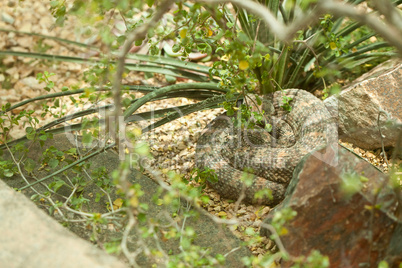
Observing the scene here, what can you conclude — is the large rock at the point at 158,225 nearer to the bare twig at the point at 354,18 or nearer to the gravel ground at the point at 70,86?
the gravel ground at the point at 70,86

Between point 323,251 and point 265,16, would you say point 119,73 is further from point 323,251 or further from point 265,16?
point 323,251

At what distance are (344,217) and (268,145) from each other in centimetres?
130

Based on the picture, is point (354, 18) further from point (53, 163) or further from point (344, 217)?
point (53, 163)

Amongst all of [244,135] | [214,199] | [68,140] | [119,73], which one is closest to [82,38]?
[68,140]

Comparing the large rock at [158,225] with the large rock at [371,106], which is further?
the large rock at [371,106]

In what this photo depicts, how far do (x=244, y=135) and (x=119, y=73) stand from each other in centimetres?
176

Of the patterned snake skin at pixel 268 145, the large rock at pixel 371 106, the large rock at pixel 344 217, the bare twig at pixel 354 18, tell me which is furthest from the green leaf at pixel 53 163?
the large rock at pixel 371 106

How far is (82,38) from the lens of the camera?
455 centimetres

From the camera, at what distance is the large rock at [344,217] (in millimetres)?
1908

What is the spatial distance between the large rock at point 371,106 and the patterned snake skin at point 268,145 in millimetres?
154

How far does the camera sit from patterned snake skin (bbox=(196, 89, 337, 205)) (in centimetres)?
286

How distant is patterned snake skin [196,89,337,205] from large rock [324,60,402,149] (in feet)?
0.51

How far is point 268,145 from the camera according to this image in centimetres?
320

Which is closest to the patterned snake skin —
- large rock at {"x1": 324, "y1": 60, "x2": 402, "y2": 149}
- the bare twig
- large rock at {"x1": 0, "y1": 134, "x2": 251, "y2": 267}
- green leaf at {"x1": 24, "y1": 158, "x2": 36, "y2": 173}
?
large rock at {"x1": 324, "y1": 60, "x2": 402, "y2": 149}
